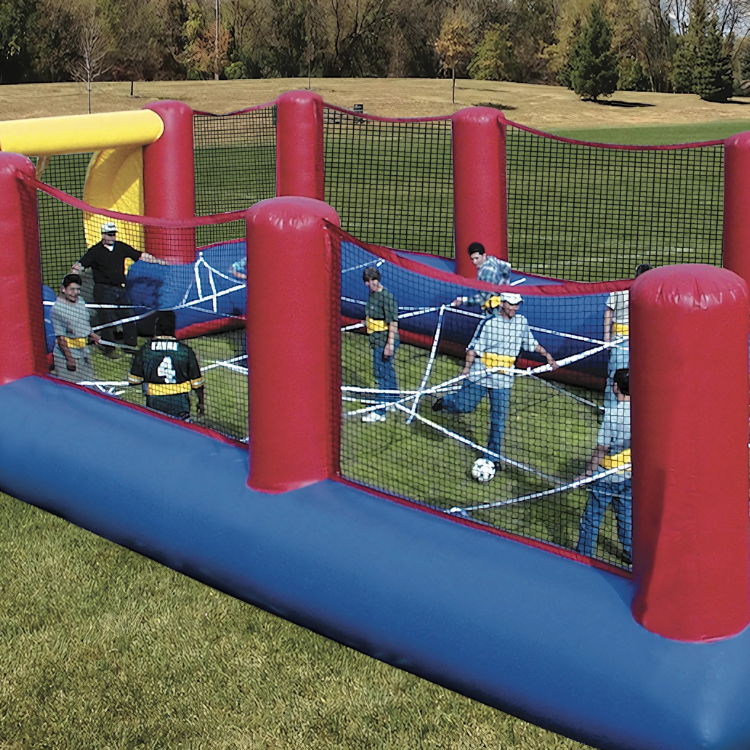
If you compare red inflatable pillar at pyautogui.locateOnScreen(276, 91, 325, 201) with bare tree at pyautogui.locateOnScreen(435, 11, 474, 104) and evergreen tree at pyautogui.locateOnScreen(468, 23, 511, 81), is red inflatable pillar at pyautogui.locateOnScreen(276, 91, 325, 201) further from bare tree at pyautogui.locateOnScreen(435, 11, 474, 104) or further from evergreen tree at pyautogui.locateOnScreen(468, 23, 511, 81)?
evergreen tree at pyautogui.locateOnScreen(468, 23, 511, 81)

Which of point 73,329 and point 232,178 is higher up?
point 232,178

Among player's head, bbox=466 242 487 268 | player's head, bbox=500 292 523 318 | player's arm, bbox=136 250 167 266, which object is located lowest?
player's arm, bbox=136 250 167 266

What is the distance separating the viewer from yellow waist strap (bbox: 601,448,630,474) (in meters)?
6.04

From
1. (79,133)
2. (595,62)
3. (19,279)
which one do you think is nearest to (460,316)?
(79,133)

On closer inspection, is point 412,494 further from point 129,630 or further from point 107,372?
point 107,372

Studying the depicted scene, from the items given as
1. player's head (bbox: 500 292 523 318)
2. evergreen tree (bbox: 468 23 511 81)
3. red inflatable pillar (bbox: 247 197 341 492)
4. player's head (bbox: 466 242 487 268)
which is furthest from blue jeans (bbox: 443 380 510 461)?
evergreen tree (bbox: 468 23 511 81)

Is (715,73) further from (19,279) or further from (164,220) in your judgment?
(164,220)

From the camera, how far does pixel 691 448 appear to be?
4246 millimetres

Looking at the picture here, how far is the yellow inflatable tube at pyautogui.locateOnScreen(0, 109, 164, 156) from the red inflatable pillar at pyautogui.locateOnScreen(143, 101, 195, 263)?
0.11 meters

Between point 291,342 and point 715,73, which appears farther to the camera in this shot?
point 715,73

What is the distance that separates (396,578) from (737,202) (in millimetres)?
5592

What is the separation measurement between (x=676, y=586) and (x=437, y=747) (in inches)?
53.3

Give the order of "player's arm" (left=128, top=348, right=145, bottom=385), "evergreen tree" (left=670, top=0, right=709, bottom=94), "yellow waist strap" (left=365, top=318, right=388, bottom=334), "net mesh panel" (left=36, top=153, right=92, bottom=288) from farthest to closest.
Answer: "evergreen tree" (left=670, top=0, right=709, bottom=94)
"net mesh panel" (left=36, top=153, right=92, bottom=288)
"yellow waist strap" (left=365, top=318, right=388, bottom=334)
"player's arm" (left=128, top=348, right=145, bottom=385)

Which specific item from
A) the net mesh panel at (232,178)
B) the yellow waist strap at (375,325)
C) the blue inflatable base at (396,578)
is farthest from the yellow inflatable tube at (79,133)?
the net mesh panel at (232,178)
